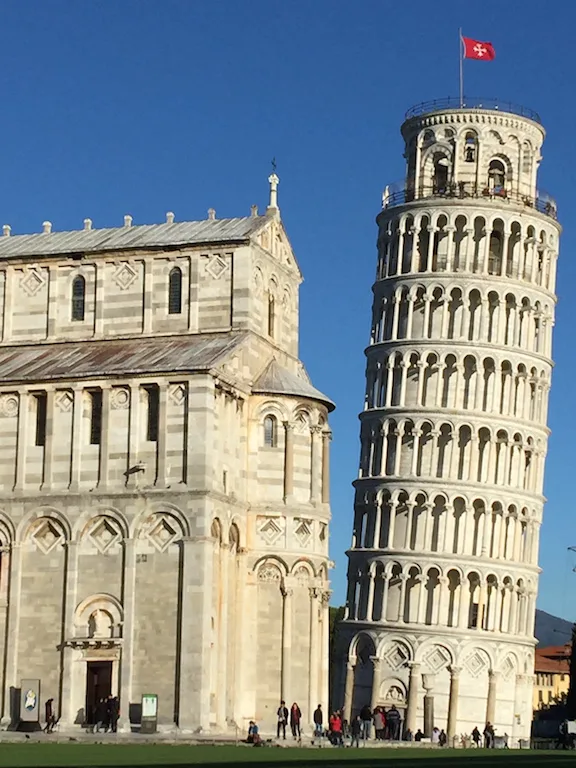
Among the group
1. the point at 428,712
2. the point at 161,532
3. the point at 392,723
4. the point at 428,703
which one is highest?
the point at 161,532

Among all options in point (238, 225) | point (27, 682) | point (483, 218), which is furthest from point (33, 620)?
point (483, 218)

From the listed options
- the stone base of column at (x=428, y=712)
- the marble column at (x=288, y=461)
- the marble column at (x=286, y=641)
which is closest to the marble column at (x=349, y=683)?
the stone base of column at (x=428, y=712)

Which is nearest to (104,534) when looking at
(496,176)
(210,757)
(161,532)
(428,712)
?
(161,532)

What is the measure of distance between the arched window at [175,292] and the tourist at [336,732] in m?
16.7

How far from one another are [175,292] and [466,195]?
149 ft

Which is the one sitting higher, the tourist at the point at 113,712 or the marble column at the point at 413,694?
the tourist at the point at 113,712

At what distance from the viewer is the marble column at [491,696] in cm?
10862

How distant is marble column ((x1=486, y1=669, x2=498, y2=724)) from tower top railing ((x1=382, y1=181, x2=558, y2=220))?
Answer: 28416 millimetres

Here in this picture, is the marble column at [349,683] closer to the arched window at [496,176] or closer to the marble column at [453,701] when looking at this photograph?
the marble column at [453,701]

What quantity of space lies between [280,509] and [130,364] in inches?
312

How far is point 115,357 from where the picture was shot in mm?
71000

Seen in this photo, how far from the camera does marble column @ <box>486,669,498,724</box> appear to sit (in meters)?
109

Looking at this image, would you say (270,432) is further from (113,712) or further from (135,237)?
(113,712)

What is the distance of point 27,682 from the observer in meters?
66.9
